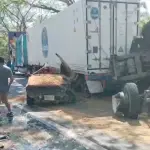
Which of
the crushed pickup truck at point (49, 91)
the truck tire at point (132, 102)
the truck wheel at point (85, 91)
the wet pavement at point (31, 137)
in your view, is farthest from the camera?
the truck wheel at point (85, 91)

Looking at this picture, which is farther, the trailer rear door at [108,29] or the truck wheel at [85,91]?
the truck wheel at [85,91]

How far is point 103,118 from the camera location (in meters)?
9.55

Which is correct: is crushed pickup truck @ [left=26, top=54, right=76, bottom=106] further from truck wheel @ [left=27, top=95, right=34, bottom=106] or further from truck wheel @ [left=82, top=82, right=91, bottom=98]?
truck wheel @ [left=82, top=82, right=91, bottom=98]

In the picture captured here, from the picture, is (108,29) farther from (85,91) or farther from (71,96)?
(71,96)

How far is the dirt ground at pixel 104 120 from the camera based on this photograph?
7.50 meters

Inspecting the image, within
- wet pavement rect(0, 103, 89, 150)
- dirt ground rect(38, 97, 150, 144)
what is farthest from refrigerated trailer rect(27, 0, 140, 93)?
wet pavement rect(0, 103, 89, 150)

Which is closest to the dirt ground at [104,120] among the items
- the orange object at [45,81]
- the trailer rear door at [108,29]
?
the orange object at [45,81]

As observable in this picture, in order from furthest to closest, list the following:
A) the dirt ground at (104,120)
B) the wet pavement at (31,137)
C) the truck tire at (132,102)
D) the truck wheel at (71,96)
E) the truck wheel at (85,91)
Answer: the truck wheel at (85,91)
the truck wheel at (71,96)
the truck tire at (132,102)
the dirt ground at (104,120)
the wet pavement at (31,137)

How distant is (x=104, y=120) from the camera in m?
9.21

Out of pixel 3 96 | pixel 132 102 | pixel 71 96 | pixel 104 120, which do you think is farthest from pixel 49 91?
pixel 132 102

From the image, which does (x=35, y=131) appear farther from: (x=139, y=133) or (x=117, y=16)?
(x=117, y=16)

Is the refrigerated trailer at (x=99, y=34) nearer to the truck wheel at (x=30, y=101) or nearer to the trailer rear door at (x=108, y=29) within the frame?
the trailer rear door at (x=108, y=29)

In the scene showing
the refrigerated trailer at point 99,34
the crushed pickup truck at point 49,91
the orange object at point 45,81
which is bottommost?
the crushed pickup truck at point 49,91

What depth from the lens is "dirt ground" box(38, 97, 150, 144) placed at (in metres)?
7.50
